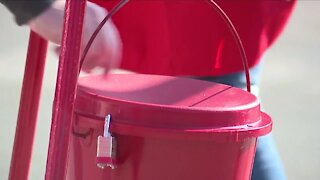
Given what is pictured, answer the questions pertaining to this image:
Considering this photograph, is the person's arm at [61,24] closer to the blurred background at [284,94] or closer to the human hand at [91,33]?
the human hand at [91,33]

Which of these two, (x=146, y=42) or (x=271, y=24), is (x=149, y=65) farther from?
(x=271, y=24)

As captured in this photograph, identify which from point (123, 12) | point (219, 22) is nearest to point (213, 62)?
point (219, 22)

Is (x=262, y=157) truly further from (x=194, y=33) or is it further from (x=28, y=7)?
(x=28, y=7)

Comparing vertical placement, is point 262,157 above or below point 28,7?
below

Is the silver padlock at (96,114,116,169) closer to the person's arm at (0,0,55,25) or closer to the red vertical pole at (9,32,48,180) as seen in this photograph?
the person's arm at (0,0,55,25)

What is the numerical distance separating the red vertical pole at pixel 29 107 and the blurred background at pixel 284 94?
98 centimetres

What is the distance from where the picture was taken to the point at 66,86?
31.5 inches

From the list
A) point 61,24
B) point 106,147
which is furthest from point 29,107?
point 106,147

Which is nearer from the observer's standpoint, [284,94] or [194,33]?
[194,33]

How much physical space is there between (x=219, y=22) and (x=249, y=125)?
319mm

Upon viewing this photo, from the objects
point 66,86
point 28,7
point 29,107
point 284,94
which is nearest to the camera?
point 66,86

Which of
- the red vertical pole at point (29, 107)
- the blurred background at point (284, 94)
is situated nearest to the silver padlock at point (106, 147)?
the red vertical pole at point (29, 107)

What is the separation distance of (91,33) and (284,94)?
1981 mm

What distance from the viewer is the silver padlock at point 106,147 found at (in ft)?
2.98
